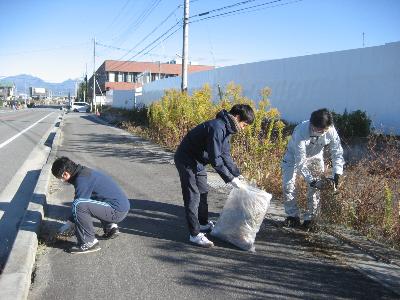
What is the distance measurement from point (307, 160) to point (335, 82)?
31.5 feet

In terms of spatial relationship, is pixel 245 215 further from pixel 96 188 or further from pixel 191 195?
pixel 96 188

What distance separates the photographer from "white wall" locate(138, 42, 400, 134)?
12000mm

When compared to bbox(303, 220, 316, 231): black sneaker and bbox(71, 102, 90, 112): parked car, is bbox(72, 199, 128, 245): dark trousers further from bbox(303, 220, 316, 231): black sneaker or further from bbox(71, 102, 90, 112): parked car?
bbox(71, 102, 90, 112): parked car

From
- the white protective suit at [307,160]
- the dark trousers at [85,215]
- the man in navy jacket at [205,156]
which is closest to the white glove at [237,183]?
the man in navy jacket at [205,156]

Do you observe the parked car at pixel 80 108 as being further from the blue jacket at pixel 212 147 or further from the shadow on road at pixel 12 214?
the blue jacket at pixel 212 147

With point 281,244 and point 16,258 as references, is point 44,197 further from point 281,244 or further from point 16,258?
point 281,244

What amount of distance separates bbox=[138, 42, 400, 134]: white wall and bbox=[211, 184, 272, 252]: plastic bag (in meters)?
6.47

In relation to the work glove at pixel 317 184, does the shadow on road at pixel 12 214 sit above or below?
below

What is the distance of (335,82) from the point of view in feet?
46.6

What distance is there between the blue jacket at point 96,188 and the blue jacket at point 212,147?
2.67ft

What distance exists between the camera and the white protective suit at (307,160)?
5.22 m

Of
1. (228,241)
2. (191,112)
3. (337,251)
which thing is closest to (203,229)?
(228,241)

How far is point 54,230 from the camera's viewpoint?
529 cm

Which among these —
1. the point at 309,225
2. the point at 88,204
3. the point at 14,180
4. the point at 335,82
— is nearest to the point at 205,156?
the point at 88,204
